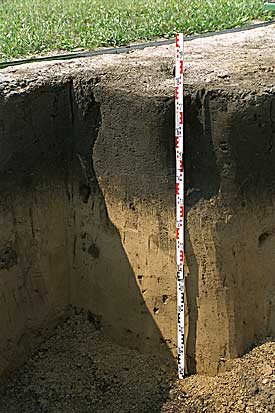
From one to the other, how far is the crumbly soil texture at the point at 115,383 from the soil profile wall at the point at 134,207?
95mm

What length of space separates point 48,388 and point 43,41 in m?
4.60

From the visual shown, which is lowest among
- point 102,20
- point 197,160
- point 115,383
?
point 115,383

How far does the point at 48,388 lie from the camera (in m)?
4.48

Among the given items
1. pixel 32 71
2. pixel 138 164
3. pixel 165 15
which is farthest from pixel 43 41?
pixel 138 164

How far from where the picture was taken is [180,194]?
4105 mm

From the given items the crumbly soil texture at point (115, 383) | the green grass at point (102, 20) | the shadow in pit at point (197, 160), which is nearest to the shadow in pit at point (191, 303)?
the shadow in pit at point (197, 160)

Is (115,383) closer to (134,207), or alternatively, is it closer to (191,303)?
(191,303)

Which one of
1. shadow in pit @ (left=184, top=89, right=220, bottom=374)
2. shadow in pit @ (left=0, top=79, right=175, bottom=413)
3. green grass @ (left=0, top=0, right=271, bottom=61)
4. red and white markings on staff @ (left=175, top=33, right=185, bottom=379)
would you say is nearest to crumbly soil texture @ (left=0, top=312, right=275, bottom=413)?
shadow in pit @ (left=0, top=79, right=175, bottom=413)

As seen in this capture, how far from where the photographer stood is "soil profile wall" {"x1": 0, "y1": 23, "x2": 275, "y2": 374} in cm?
402

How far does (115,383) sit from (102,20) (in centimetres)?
594

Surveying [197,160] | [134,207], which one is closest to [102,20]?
[134,207]

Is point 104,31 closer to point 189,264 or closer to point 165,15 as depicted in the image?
point 165,15

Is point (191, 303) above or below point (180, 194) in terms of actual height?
below

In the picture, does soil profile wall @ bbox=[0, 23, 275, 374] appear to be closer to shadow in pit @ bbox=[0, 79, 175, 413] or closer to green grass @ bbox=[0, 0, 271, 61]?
shadow in pit @ bbox=[0, 79, 175, 413]
